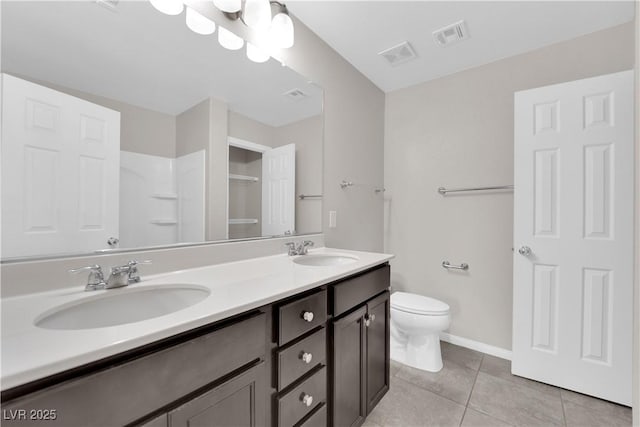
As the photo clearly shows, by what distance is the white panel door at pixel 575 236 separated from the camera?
1.49 m

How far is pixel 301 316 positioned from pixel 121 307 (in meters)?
0.59

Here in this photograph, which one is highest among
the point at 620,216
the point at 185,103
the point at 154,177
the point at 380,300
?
the point at 185,103

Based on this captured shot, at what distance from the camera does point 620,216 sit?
1.49 meters

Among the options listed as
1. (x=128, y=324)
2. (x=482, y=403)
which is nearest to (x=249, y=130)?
(x=128, y=324)

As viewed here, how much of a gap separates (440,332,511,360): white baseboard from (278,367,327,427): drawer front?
1.67m

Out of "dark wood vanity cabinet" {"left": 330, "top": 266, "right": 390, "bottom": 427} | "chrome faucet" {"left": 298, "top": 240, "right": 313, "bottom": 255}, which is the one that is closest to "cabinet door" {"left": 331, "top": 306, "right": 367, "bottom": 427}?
"dark wood vanity cabinet" {"left": 330, "top": 266, "right": 390, "bottom": 427}

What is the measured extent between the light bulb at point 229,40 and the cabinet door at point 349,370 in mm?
1444

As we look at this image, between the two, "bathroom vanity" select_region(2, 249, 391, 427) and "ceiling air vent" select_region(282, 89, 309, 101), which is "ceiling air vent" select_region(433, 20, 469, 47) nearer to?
"ceiling air vent" select_region(282, 89, 309, 101)

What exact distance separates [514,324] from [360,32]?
2343 mm

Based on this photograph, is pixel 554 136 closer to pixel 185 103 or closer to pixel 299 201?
pixel 299 201

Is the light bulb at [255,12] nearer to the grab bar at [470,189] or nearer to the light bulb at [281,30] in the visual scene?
the light bulb at [281,30]

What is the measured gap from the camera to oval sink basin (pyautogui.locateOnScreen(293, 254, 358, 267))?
1504 mm

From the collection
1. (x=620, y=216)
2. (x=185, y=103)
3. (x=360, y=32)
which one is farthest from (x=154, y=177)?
(x=620, y=216)

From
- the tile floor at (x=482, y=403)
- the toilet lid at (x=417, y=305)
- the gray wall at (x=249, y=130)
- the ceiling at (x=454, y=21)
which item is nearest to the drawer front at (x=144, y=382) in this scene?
the gray wall at (x=249, y=130)
